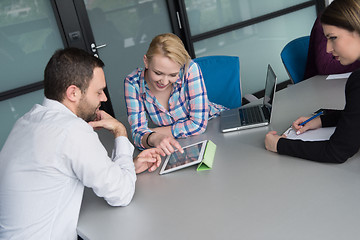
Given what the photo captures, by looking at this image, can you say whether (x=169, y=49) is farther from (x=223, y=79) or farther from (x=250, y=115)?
(x=223, y=79)

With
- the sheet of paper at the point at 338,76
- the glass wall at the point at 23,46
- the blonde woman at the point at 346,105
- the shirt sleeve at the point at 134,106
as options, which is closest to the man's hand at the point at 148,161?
the shirt sleeve at the point at 134,106

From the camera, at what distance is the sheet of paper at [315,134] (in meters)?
1.52

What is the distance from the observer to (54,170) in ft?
4.29

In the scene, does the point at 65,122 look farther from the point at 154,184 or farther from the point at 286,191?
the point at 286,191

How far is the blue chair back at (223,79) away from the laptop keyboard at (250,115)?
Result: 0.44 meters

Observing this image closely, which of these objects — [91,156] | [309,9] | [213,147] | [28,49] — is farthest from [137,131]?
[309,9]

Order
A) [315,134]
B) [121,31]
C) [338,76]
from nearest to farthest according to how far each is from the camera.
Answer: [315,134]
[338,76]
[121,31]

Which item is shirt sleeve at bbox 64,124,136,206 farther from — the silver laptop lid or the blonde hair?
the silver laptop lid

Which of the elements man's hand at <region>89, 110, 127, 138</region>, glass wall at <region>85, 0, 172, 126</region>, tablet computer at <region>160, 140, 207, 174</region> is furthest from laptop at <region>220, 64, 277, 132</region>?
glass wall at <region>85, 0, 172, 126</region>

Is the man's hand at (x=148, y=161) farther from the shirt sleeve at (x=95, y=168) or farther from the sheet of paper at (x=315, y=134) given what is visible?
the sheet of paper at (x=315, y=134)

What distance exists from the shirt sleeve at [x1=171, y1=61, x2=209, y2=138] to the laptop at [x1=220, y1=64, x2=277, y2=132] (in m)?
0.12

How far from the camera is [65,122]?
4.24 feet

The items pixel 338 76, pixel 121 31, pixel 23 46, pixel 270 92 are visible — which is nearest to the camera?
pixel 270 92

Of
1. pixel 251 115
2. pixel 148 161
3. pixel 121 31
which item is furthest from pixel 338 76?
pixel 121 31
